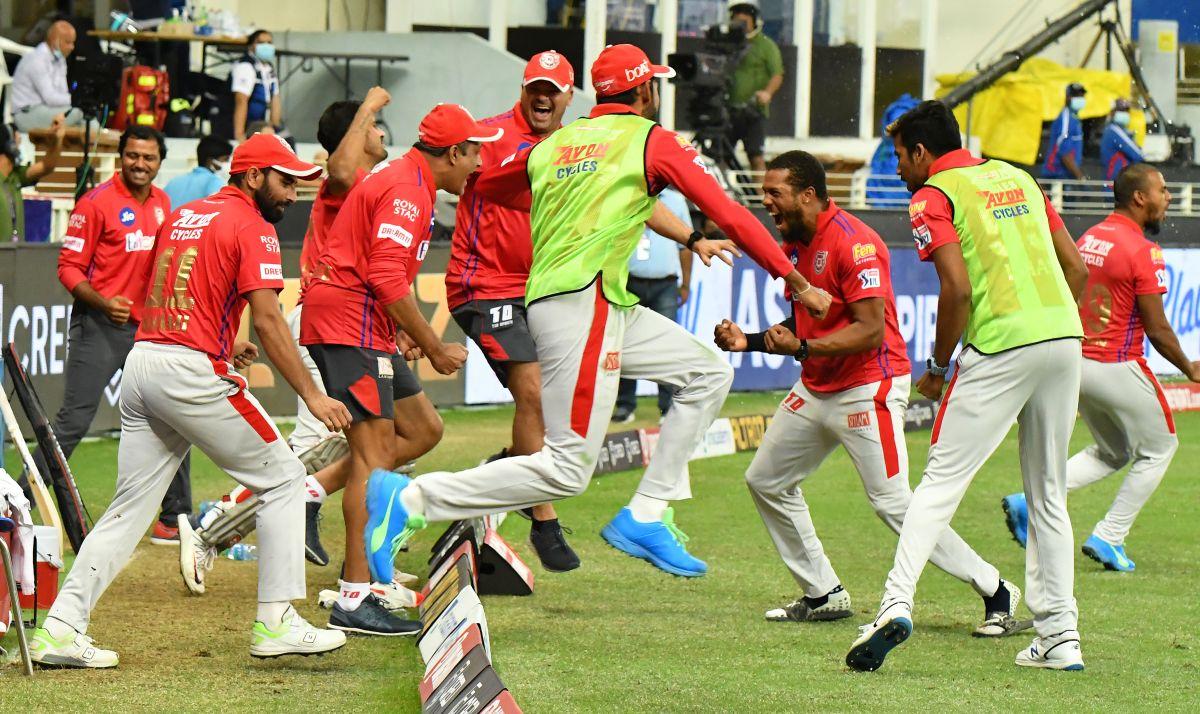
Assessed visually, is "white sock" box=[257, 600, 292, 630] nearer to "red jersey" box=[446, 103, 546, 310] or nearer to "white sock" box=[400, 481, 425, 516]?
"white sock" box=[400, 481, 425, 516]

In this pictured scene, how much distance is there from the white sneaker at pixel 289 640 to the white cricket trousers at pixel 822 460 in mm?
2036

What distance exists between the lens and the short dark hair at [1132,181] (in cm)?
980

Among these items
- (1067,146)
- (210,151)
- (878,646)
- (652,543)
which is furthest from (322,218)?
(1067,146)

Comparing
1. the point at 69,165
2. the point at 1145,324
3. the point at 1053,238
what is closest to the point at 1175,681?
the point at 1053,238

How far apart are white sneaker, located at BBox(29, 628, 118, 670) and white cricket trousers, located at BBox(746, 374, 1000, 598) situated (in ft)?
9.33

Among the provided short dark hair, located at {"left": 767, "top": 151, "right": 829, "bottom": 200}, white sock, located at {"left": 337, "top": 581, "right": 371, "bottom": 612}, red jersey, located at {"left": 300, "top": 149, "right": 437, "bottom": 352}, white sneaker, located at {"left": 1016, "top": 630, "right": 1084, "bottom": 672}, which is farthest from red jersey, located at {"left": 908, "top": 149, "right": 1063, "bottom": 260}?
white sock, located at {"left": 337, "top": 581, "right": 371, "bottom": 612}

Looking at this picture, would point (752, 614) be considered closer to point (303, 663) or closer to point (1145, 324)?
point (303, 663)

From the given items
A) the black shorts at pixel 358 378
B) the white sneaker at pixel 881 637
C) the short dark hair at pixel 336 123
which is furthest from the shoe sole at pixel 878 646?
the short dark hair at pixel 336 123

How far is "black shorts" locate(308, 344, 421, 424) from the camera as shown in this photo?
801 centimetres

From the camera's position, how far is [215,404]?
23.0 feet

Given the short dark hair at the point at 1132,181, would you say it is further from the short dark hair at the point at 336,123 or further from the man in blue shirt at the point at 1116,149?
the man in blue shirt at the point at 1116,149

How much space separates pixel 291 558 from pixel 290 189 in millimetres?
1478

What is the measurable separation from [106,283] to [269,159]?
3393 millimetres

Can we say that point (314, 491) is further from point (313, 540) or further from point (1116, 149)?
point (1116, 149)
